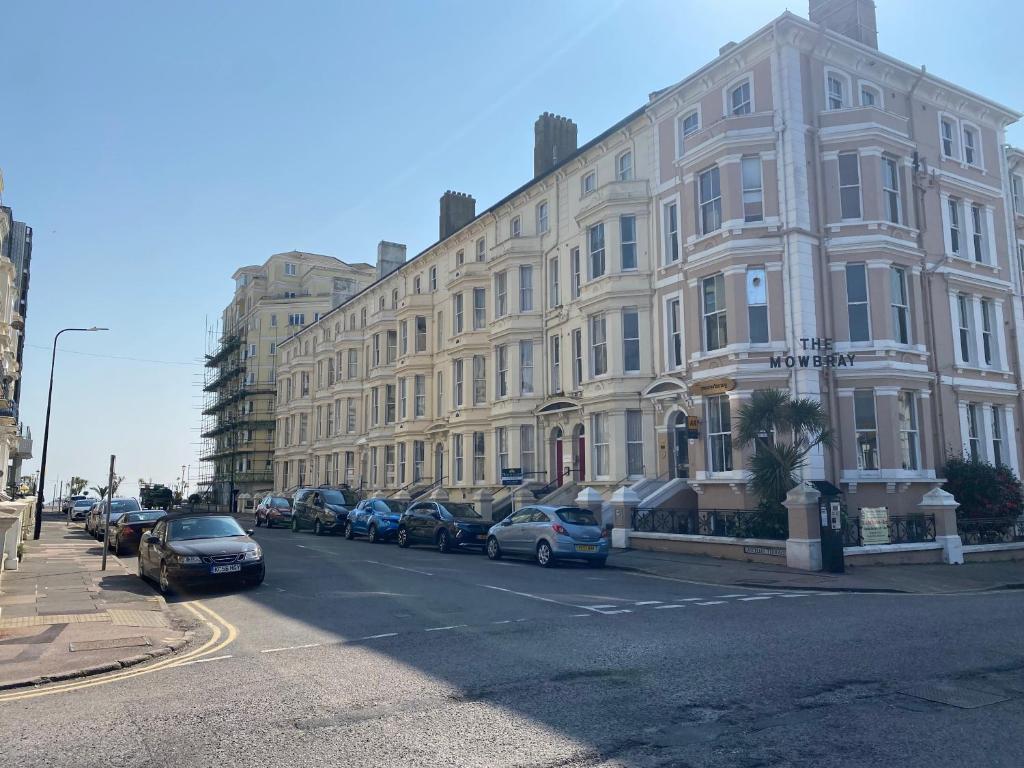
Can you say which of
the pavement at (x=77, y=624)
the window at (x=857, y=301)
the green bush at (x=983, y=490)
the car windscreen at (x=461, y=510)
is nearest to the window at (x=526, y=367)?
the car windscreen at (x=461, y=510)

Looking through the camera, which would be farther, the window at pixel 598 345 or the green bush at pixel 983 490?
the window at pixel 598 345

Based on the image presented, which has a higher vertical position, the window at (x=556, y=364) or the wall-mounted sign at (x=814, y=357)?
the window at (x=556, y=364)

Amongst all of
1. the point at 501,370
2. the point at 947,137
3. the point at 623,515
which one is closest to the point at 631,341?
the point at 623,515

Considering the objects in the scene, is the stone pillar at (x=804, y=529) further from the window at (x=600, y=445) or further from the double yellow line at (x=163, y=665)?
the double yellow line at (x=163, y=665)

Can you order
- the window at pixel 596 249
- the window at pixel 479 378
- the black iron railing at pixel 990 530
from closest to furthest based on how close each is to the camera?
the black iron railing at pixel 990 530, the window at pixel 596 249, the window at pixel 479 378

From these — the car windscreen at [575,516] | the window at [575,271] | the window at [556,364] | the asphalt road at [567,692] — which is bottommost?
the asphalt road at [567,692]

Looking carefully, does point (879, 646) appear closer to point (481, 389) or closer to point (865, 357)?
point (865, 357)

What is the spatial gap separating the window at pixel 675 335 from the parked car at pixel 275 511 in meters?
21.0

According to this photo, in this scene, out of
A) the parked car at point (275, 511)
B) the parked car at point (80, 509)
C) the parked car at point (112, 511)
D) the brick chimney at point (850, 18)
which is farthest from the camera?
the parked car at point (80, 509)

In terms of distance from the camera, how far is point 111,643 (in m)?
9.91

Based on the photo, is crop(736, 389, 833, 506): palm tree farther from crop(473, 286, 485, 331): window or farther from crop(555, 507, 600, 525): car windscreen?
crop(473, 286, 485, 331): window

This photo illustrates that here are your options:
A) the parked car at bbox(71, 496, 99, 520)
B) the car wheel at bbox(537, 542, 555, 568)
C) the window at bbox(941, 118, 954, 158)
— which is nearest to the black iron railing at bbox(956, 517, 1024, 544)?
the car wheel at bbox(537, 542, 555, 568)

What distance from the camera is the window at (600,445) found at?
27.9 metres

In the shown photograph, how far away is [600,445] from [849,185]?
11.5 metres
